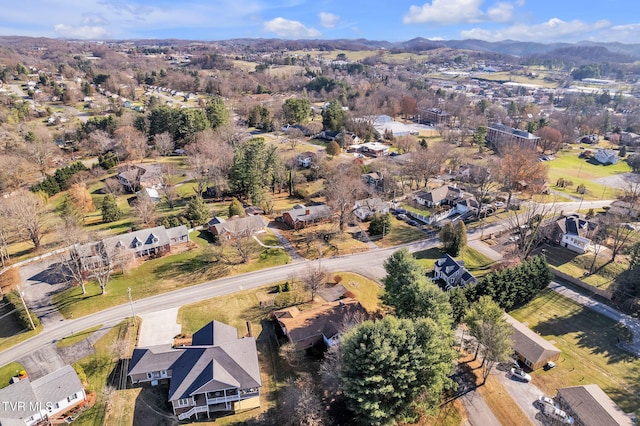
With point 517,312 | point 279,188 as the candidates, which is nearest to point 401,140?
point 279,188

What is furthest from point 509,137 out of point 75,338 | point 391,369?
point 75,338

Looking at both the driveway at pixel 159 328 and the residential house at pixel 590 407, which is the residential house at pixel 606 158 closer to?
the residential house at pixel 590 407

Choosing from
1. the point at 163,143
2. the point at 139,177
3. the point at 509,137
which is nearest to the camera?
the point at 139,177

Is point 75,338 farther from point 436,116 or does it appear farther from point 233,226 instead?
point 436,116

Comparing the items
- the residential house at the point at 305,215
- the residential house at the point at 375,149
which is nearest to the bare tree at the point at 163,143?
the residential house at the point at 305,215

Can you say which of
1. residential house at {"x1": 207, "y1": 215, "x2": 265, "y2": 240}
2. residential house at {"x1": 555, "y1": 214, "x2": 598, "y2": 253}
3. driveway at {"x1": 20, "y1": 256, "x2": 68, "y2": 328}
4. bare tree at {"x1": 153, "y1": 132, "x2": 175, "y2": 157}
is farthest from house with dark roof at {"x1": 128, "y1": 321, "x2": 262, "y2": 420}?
bare tree at {"x1": 153, "y1": 132, "x2": 175, "y2": 157}

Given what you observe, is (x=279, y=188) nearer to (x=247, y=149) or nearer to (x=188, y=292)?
(x=247, y=149)

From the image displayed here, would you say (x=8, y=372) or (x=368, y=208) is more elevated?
(x=368, y=208)
